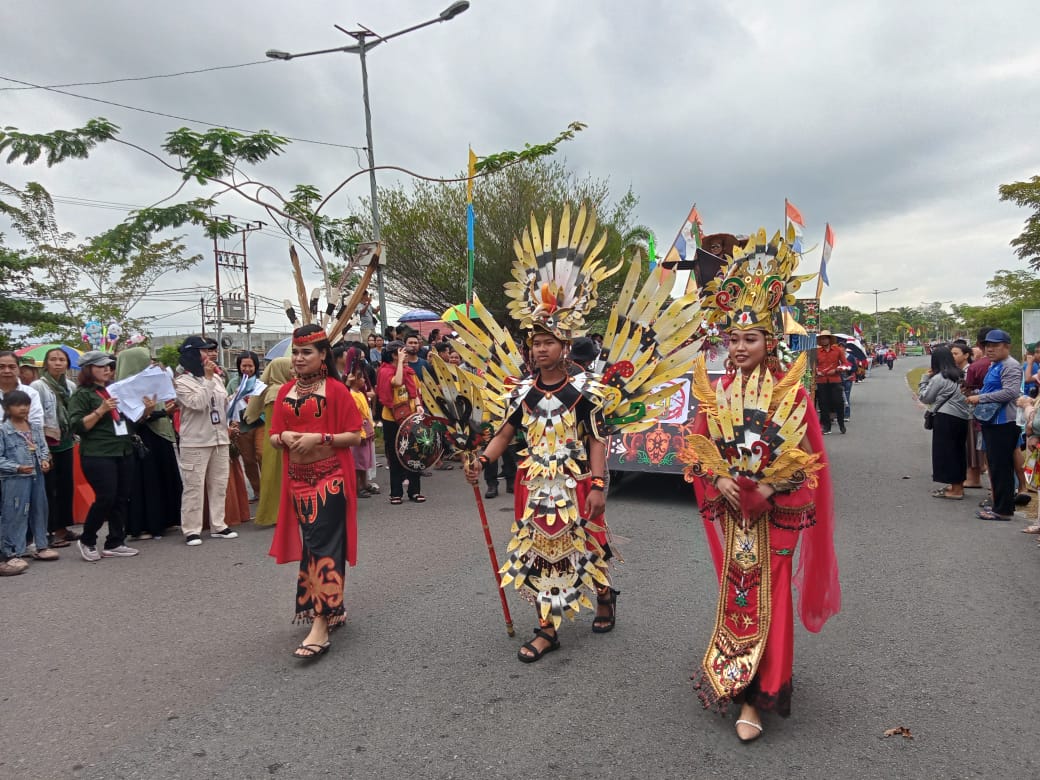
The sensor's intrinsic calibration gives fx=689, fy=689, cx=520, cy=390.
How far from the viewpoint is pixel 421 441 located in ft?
13.6

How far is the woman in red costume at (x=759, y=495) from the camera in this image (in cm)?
276

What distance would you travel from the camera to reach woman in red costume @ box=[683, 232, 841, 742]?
2.76m

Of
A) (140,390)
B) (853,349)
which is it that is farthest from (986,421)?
(853,349)

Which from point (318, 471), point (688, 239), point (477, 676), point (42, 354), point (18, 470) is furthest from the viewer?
point (688, 239)

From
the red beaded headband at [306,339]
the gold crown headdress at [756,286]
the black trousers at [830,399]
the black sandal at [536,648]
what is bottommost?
the black sandal at [536,648]

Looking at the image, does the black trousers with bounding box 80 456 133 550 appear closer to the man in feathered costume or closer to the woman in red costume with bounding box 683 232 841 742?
the man in feathered costume

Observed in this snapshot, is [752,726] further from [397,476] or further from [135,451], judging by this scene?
[135,451]

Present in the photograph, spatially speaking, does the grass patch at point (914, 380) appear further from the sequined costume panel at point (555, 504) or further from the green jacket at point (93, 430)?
the green jacket at point (93, 430)

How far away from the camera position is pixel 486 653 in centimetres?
361

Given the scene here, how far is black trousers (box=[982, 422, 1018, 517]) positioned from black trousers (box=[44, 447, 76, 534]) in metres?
8.40

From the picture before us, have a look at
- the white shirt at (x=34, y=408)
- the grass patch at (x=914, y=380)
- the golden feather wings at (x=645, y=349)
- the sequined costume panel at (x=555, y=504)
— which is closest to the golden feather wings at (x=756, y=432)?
the golden feather wings at (x=645, y=349)

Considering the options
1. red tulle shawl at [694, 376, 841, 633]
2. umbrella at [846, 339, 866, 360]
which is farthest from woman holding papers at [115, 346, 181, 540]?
umbrella at [846, 339, 866, 360]

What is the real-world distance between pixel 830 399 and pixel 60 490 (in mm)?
11255

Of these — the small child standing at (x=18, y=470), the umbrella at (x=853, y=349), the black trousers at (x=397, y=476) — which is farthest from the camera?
the umbrella at (x=853, y=349)
